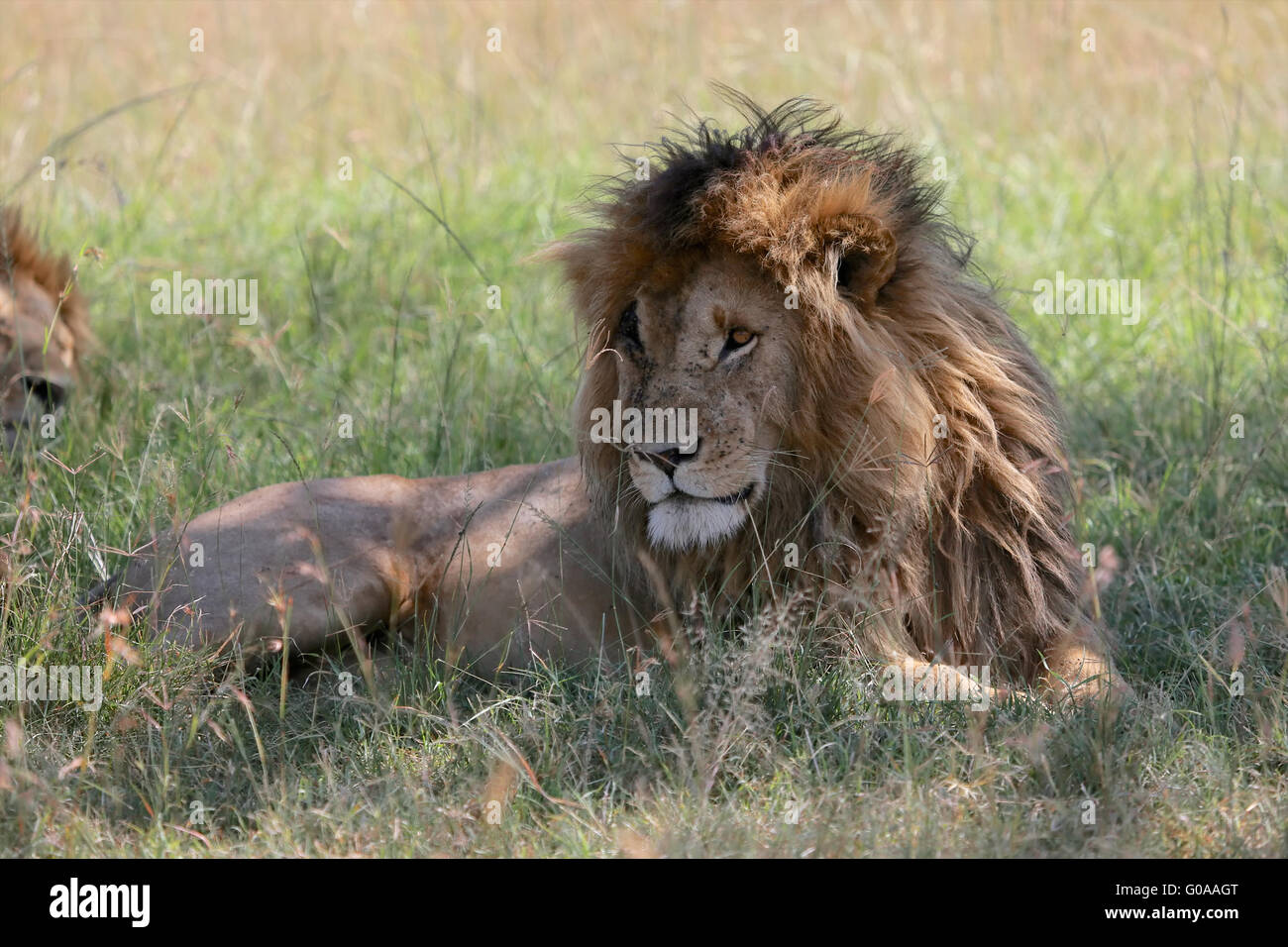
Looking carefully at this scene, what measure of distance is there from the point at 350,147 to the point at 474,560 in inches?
213

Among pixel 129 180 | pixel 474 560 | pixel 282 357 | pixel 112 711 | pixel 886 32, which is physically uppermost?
pixel 886 32

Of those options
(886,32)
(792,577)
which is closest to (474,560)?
(792,577)

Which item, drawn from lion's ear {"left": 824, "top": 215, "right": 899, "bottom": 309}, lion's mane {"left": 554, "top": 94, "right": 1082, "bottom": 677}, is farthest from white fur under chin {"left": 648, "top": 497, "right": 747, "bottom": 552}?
lion's ear {"left": 824, "top": 215, "right": 899, "bottom": 309}

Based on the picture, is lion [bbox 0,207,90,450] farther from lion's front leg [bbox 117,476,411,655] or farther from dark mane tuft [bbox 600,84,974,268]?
dark mane tuft [bbox 600,84,974,268]

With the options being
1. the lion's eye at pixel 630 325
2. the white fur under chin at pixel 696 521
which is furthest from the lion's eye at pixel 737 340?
the white fur under chin at pixel 696 521

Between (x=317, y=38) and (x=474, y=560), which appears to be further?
(x=317, y=38)

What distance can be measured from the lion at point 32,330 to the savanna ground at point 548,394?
20 centimetres

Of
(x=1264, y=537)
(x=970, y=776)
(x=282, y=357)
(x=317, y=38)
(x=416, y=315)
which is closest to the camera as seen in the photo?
A: (x=970, y=776)

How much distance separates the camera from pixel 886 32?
31.0 ft

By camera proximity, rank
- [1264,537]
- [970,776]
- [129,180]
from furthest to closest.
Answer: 1. [129,180]
2. [1264,537]
3. [970,776]

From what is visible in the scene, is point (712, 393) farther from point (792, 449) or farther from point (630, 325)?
point (630, 325)

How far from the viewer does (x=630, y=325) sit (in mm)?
3732

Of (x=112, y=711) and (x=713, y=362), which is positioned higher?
(x=713, y=362)

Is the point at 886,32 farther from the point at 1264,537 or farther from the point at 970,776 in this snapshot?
the point at 970,776
